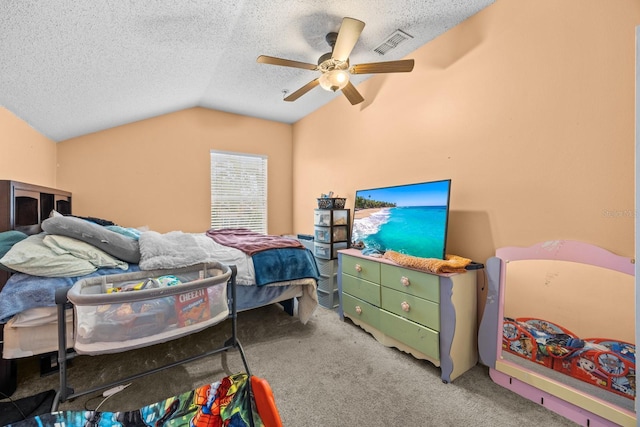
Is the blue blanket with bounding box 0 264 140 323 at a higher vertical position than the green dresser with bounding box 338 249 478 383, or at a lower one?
higher

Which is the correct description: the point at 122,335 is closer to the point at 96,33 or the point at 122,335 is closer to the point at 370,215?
the point at 96,33

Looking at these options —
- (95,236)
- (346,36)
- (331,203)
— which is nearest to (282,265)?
(331,203)

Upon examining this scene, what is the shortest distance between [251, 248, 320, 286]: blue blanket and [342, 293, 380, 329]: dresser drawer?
442 millimetres

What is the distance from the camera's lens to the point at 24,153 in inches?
99.5

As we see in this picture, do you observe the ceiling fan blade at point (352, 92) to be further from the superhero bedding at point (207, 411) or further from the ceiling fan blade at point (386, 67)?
the superhero bedding at point (207, 411)

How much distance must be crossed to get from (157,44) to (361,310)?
272cm

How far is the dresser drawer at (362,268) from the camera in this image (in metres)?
2.28

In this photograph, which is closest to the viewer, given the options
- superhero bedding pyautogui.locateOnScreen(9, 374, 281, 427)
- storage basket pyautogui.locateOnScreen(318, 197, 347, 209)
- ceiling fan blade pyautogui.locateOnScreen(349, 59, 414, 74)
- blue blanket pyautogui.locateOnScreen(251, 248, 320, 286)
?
superhero bedding pyautogui.locateOnScreen(9, 374, 281, 427)

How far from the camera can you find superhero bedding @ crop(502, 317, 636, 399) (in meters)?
1.32

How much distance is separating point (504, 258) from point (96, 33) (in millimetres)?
3005

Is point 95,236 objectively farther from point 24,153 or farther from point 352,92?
point 352,92

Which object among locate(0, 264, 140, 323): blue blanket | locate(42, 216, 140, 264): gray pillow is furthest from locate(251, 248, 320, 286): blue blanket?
locate(0, 264, 140, 323): blue blanket

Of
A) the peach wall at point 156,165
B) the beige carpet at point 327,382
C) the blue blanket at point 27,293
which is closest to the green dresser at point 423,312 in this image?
the beige carpet at point 327,382

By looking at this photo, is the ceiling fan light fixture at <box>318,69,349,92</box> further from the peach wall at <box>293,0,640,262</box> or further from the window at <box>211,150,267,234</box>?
the window at <box>211,150,267,234</box>
